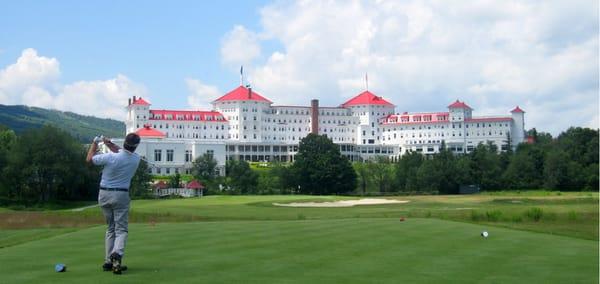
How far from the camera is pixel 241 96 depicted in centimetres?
16950

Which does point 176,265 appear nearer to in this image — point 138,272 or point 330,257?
point 138,272

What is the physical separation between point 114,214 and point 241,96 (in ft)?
521

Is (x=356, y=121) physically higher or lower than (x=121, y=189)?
higher

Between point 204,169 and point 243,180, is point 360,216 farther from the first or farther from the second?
point 204,169

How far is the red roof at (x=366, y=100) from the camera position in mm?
181625

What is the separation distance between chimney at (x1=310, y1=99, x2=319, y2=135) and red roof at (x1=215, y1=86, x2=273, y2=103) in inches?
435

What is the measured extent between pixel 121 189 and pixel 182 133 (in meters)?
153

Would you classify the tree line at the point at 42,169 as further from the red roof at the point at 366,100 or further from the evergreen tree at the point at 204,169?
the red roof at the point at 366,100

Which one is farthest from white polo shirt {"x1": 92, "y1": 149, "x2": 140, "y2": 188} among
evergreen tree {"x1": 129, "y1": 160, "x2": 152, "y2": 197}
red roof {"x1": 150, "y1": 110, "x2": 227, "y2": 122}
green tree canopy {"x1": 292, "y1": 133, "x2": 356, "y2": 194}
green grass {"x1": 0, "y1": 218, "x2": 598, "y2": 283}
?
red roof {"x1": 150, "y1": 110, "x2": 227, "y2": 122}

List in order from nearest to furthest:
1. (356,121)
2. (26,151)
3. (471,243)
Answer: (471,243) → (26,151) → (356,121)

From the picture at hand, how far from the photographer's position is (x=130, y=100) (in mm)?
162625

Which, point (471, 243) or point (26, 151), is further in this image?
point (26, 151)

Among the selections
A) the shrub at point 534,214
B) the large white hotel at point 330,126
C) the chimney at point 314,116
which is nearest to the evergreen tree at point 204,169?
the large white hotel at point 330,126

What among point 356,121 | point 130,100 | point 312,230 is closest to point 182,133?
point 130,100
